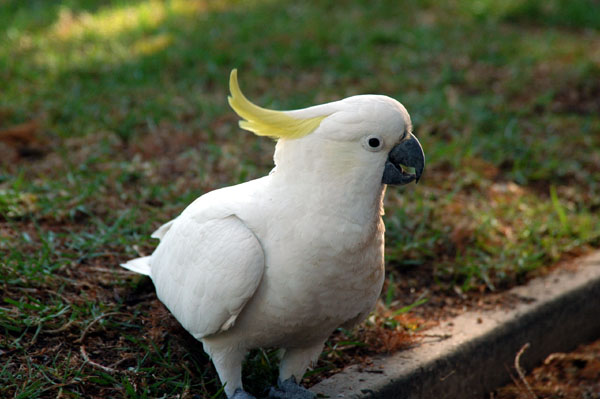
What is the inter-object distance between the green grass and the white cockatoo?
44cm

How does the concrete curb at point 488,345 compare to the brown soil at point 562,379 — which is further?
the brown soil at point 562,379

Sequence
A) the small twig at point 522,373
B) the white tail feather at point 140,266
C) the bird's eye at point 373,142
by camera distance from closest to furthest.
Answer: the bird's eye at point 373,142 → the white tail feather at point 140,266 → the small twig at point 522,373

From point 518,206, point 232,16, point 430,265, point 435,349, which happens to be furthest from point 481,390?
point 232,16

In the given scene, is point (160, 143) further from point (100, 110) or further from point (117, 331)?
point (117, 331)

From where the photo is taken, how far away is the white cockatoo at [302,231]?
1880mm

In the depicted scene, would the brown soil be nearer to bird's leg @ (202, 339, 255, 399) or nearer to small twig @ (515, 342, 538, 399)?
small twig @ (515, 342, 538, 399)

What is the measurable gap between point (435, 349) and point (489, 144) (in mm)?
2101

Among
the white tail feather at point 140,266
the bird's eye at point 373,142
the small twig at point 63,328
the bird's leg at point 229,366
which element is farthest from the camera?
the white tail feather at point 140,266

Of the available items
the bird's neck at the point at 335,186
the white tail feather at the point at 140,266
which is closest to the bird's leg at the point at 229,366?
the white tail feather at the point at 140,266

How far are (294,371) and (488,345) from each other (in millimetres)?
910

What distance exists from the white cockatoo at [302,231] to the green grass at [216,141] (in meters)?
0.44

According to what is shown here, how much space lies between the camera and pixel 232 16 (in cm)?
629

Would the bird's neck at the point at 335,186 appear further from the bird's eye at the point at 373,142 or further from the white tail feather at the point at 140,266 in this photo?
the white tail feather at the point at 140,266

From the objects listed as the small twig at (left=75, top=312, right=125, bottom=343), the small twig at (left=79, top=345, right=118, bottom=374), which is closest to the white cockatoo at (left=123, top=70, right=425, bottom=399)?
the small twig at (left=79, top=345, right=118, bottom=374)
